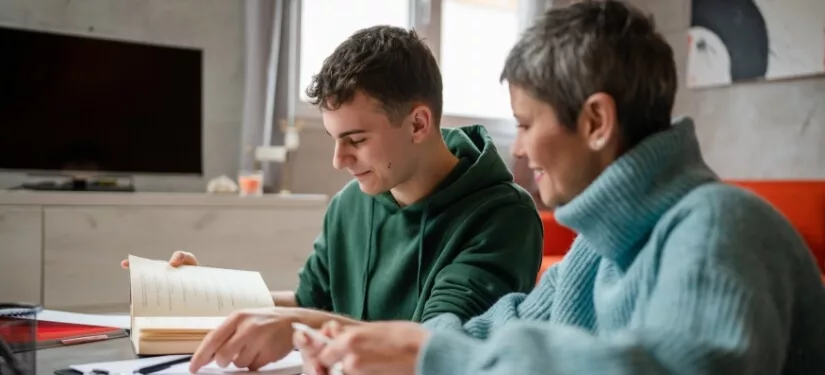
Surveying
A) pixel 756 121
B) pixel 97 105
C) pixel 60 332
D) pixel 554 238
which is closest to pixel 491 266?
pixel 60 332

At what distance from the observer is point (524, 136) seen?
0.76m

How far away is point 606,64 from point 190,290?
0.69 metres

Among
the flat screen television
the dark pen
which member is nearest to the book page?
the dark pen

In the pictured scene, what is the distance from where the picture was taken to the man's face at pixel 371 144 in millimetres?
1196

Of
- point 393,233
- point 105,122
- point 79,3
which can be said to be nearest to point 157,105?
point 105,122

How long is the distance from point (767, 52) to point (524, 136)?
11.2ft

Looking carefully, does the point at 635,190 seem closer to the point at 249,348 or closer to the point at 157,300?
the point at 249,348

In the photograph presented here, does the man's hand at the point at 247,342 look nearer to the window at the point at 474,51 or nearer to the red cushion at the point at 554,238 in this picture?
the red cushion at the point at 554,238

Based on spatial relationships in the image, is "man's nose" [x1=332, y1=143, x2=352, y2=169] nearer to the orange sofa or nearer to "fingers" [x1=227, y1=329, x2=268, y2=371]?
"fingers" [x1=227, y1=329, x2=268, y2=371]

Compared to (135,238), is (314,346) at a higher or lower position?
higher

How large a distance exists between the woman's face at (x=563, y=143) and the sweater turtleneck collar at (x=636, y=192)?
55 mm

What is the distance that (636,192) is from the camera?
63cm

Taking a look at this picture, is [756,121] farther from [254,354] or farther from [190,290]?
[254,354]

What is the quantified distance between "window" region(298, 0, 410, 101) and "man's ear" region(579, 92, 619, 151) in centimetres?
283
